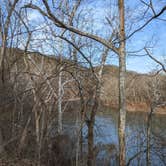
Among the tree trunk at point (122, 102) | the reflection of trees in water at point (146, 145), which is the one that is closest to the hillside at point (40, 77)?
the reflection of trees in water at point (146, 145)

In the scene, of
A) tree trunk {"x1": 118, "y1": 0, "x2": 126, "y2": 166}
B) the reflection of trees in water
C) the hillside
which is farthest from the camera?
the reflection of trees in water

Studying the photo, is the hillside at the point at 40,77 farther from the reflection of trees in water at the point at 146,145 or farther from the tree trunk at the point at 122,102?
the tree trunk at the point at 122,102

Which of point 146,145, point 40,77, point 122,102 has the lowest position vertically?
point 146,145

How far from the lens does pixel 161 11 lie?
889cm

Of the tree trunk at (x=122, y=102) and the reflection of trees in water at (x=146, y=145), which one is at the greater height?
the tree trunk at (x=122, y=102)

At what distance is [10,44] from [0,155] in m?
5.77

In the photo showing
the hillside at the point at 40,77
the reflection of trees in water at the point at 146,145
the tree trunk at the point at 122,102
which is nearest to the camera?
the tree trunk at the point at 122,102

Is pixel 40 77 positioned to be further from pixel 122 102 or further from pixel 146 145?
pixel 146 145

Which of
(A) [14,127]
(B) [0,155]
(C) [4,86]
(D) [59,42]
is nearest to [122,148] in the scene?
(B) [0,155]

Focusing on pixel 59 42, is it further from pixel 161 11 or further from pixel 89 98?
pixel 161 11

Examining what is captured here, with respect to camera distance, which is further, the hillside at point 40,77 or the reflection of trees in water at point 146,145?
the reflection of trees in water at point 146,145

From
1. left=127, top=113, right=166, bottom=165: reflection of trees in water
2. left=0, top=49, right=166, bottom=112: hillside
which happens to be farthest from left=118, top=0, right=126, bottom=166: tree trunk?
left=127, top=113, right=166, bottom=165: reflection of trees in water

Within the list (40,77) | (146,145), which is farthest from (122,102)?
(146,145)

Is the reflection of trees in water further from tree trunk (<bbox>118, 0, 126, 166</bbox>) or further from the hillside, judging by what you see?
tree trunk (<bbox>118, 0, 126, 166</bbox>)
